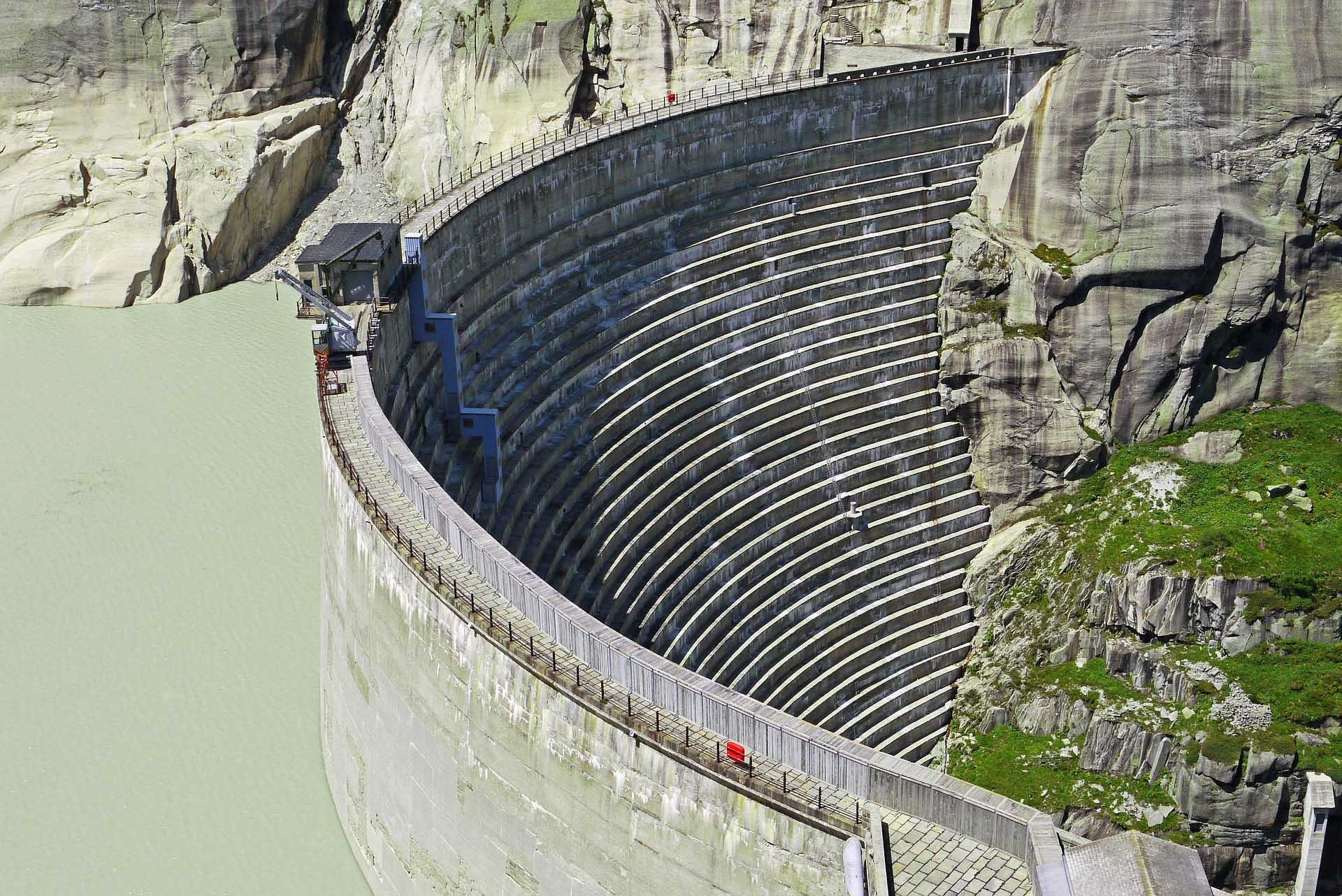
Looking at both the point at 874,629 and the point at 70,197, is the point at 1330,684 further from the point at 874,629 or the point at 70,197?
the point at 70,197

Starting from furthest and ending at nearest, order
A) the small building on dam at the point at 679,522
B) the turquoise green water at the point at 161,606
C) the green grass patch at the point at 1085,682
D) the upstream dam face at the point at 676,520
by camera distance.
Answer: the green grass patch at the point at 1085,682 < the turquoise green water at the point at 161,606 < the upstream dam face at the point at 676,520 < the small building on dam at the point at 679,522

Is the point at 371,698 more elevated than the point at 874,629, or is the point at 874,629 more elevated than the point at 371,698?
the point at 371,698

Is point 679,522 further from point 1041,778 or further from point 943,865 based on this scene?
point 943,865

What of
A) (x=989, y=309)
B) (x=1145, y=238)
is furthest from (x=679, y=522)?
(x=1145, y=238)

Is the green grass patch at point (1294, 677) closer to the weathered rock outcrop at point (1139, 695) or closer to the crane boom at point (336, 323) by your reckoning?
the weathered rock outcrop at point (1139, 695)

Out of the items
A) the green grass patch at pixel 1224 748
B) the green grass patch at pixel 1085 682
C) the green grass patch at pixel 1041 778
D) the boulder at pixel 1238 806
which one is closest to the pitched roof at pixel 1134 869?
the green grass patch at pixel 1224 748

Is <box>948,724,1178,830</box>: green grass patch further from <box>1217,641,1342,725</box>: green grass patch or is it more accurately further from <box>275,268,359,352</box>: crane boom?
<box>275,268,359,352</box>: crane boom

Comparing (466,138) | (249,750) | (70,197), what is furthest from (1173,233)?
(70,197)
